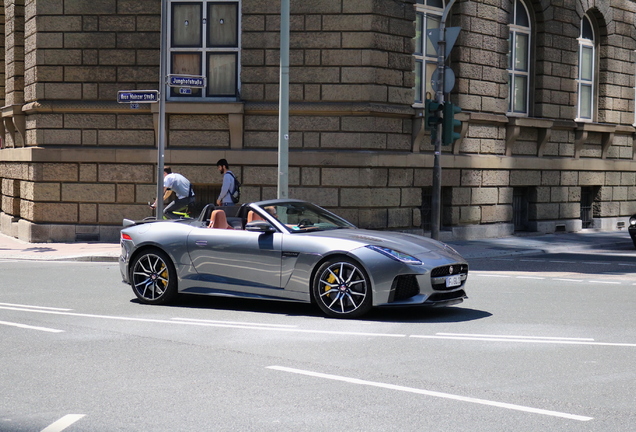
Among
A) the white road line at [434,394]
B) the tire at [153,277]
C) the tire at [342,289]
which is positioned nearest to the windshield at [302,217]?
the tire at [342,289]

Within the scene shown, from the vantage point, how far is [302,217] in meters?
10.4

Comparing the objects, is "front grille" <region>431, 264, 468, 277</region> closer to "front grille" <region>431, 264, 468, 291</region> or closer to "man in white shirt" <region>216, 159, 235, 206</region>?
"front grille" <region>431, 264, 468, 291</region>

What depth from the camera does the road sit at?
212 inches

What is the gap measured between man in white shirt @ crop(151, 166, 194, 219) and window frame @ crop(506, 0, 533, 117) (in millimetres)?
9431

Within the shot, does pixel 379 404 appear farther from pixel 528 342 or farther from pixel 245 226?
pixel 245 226

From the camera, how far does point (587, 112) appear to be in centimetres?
2612

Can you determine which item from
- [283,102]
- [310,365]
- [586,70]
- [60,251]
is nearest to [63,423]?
[310,365]

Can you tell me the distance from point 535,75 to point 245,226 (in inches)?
609

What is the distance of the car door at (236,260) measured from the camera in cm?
980

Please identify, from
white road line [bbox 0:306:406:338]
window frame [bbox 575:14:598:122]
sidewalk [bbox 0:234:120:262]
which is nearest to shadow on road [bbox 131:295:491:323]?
white road line [bbox 0:306:406:338]

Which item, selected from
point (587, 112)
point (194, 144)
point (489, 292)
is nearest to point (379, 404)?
point (489, 292)

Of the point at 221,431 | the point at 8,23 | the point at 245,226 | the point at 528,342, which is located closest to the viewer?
the point at 221,431

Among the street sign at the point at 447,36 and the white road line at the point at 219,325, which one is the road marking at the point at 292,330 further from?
the street sign at the point at 447,36

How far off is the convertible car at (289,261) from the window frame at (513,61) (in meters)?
13.9
